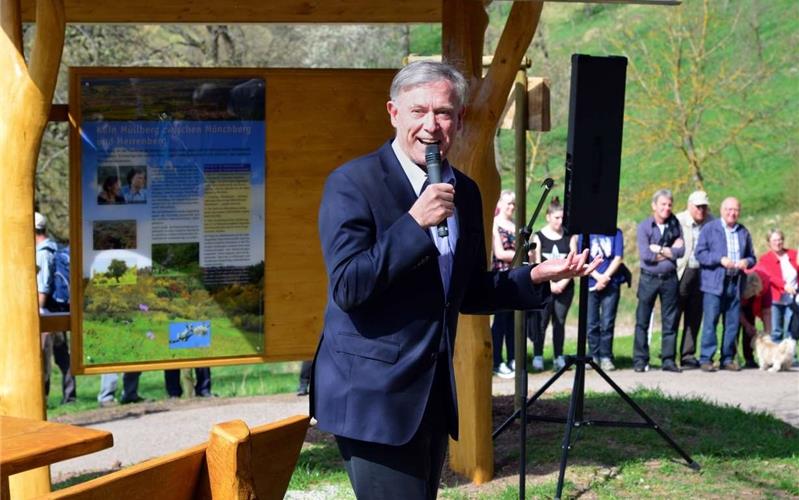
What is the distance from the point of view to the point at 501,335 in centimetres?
1270

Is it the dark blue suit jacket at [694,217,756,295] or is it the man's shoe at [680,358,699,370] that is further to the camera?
the man's shoe at [680,358,699,370]

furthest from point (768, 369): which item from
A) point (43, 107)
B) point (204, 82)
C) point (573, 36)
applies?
point (573, 36)

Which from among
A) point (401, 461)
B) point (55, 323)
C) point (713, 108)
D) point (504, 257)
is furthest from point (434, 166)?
point (713, 108)

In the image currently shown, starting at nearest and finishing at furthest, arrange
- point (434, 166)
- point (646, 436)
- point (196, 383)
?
point (434, 166), point (646, 436), point (196, 383)

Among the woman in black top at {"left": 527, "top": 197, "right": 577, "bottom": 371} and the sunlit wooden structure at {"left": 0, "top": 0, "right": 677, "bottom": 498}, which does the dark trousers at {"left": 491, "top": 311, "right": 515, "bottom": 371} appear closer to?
the woman in black top at {"left": 527, "top": 197, "right": 577, "bottom": 371}

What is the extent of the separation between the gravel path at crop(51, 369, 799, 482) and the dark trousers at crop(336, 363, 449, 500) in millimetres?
5371

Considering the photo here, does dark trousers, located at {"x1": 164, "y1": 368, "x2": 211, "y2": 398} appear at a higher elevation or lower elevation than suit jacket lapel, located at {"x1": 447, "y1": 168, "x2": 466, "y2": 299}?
lower

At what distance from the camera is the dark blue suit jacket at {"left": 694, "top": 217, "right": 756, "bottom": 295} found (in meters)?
13.0

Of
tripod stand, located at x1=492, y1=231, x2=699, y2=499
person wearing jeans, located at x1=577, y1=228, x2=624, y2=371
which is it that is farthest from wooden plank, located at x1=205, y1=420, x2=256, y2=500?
person wearing jeans, located at x1=577, y1=228, x2=624, y2=371

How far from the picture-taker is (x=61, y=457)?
3.64 metres

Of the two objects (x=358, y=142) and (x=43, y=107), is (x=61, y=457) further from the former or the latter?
(x=358, y=142)

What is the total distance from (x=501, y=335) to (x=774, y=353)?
3095 mm

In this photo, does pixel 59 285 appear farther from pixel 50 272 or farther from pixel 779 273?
pixel 779 273

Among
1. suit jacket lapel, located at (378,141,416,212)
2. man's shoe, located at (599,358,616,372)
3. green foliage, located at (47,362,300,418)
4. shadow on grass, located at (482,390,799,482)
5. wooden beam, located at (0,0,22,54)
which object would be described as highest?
wooden beam, located at (0,0,22,54)
